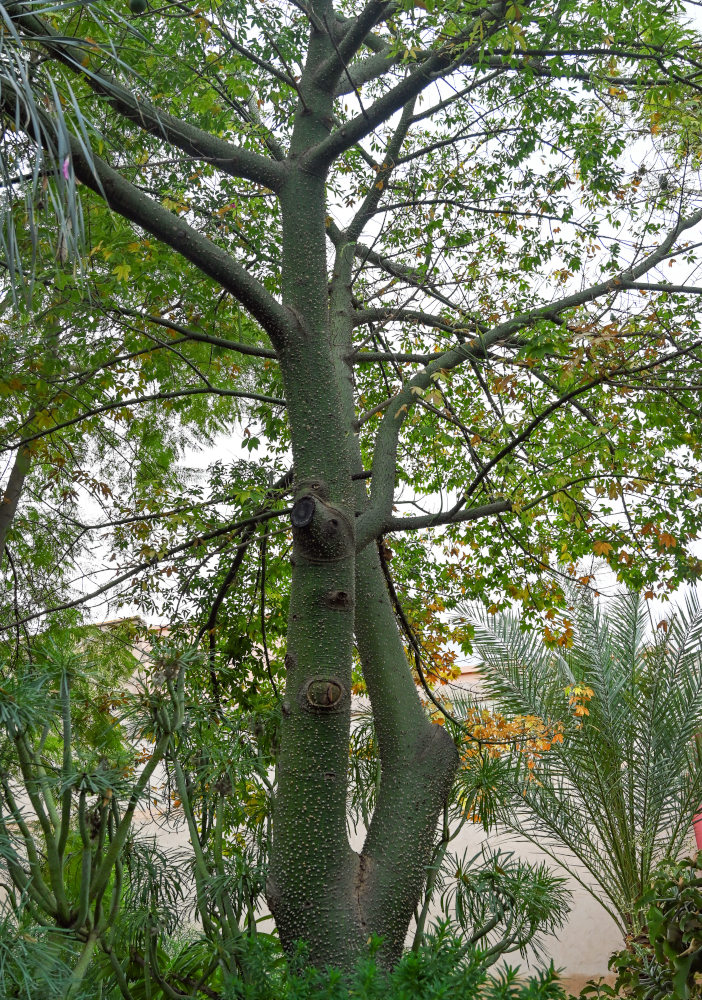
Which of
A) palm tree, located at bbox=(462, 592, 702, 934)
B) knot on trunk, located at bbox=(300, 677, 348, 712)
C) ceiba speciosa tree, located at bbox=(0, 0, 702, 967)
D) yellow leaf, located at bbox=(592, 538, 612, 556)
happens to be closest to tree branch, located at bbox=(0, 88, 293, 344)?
ceiba speciosa tree, located at bbox=(0, 0, 702, 967)

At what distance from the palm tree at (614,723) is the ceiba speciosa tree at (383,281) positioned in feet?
2.46

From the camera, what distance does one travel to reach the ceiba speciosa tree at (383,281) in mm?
3236

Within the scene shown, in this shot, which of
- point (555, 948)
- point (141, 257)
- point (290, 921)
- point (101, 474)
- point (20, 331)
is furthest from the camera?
point (555, 948)

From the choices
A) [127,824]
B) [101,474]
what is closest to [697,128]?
[127,824]

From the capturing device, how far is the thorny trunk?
315 cm

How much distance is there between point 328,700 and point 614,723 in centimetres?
419

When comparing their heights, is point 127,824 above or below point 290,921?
above

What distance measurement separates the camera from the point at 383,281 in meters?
5.85

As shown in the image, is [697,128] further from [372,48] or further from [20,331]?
[20,331]

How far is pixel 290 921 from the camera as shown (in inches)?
123

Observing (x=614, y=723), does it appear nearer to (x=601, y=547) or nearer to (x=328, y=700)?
(x=601, y=547)

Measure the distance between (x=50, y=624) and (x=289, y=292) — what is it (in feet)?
14.9

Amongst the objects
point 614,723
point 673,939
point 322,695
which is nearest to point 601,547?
point 614,723

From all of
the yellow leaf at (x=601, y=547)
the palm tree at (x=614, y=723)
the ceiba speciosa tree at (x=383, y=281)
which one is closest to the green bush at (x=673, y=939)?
the ceiba speciosa tree at (x=383, y=281)
